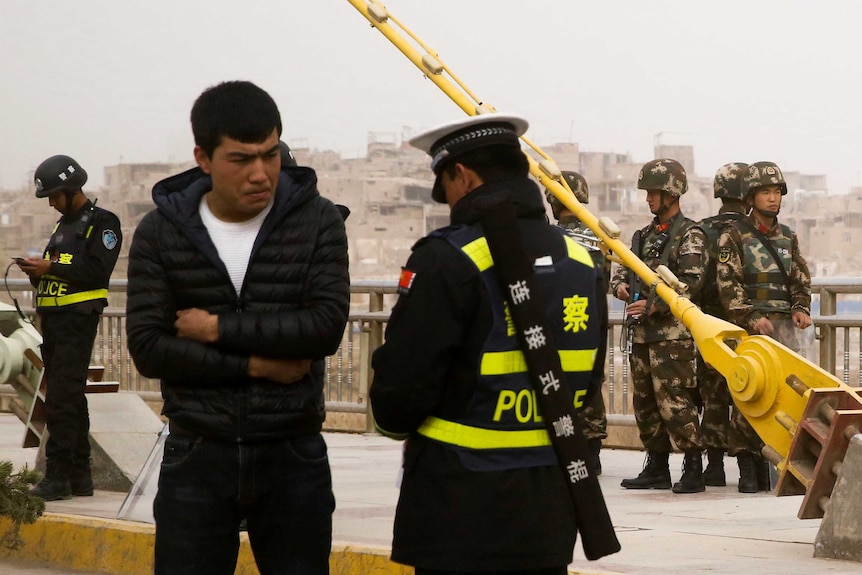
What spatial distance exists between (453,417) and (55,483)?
18.7ft

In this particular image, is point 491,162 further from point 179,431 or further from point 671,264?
point 671,264

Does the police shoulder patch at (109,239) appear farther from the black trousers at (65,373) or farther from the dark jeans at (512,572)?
the dark jeans at (512,572)

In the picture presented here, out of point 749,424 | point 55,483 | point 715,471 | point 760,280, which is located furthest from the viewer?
point 715,471

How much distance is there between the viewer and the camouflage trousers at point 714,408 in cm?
961

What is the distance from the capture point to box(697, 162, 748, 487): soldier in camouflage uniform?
9617 millimetres

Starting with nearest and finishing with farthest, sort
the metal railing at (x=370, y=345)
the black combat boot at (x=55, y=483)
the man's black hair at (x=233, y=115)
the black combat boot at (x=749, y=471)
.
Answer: the man's black hair at (x=233, y=115) → the black combat boot at (x=55, y=483) → the black combat boot at (x=749, y=471) → the metal railing at (x=370, y=345)

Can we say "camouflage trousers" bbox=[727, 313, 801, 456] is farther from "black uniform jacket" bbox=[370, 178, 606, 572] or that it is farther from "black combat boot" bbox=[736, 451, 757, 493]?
"black uniform jacket" bbox=[370, 178, 606, 572]

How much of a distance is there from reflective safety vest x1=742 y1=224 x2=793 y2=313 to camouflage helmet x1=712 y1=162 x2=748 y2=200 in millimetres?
273

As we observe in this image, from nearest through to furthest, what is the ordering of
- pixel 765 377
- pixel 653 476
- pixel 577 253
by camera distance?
pixel 577 253, pixel 765 377, pixel 653 476

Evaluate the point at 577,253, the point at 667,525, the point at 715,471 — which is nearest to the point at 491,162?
the point at 577,253

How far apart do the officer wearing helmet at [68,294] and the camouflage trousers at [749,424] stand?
3.78m

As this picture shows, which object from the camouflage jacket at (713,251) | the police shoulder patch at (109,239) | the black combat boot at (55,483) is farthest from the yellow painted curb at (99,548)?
the camouflage jacket at (713,251)

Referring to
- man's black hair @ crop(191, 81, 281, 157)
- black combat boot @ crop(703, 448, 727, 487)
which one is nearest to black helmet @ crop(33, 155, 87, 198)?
black combat boot @ crop(703, 448, 727, 487)

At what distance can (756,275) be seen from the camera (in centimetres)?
959
